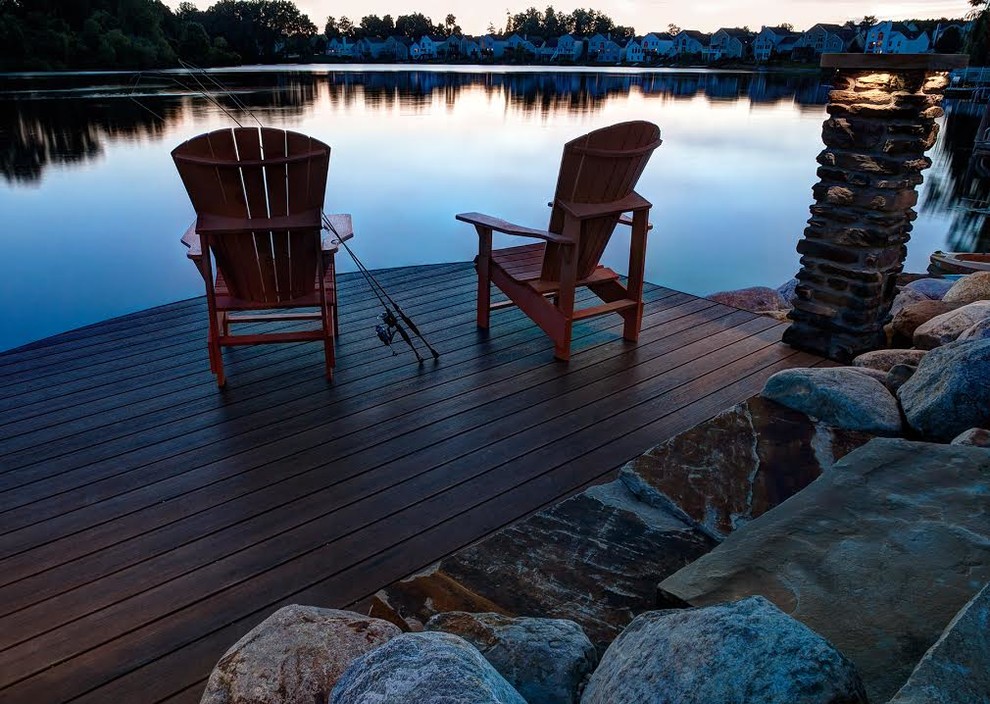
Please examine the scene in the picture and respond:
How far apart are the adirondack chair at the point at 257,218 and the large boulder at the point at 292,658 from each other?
1.72 metres

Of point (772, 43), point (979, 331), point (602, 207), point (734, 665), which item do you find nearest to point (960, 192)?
point (979, 331)

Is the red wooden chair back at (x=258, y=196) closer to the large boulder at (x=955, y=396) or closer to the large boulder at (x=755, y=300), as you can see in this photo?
the large boulder at (x=955, y=396)

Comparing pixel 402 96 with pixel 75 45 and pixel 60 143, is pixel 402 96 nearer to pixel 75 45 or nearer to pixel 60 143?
pixel 75 45

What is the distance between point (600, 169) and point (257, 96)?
2357 cm

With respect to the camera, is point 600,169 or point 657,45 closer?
point 600,169

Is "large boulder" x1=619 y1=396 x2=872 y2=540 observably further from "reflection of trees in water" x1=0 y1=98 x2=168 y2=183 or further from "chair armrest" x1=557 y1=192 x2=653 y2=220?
"reflection of trees in water" x1=0 y1=98 x2=168 y2=183

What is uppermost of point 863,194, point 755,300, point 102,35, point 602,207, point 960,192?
point 102,35

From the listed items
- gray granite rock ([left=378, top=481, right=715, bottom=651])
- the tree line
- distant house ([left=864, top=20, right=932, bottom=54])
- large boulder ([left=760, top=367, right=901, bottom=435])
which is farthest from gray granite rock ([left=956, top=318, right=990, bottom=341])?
distant house ([left=864, top=20, right=932, bottom=54])

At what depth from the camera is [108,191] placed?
11695mm

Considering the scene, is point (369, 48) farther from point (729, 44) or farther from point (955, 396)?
point (955, 396)

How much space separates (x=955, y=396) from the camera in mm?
2064

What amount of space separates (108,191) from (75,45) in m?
12.7

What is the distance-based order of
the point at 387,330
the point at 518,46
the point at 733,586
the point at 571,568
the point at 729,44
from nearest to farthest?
the point at 733,586, the point at 571,568, the point at 387,330, the point at 518,46, the point at 729,44

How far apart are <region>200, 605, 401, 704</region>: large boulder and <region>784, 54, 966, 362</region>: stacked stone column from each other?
2.64 m
